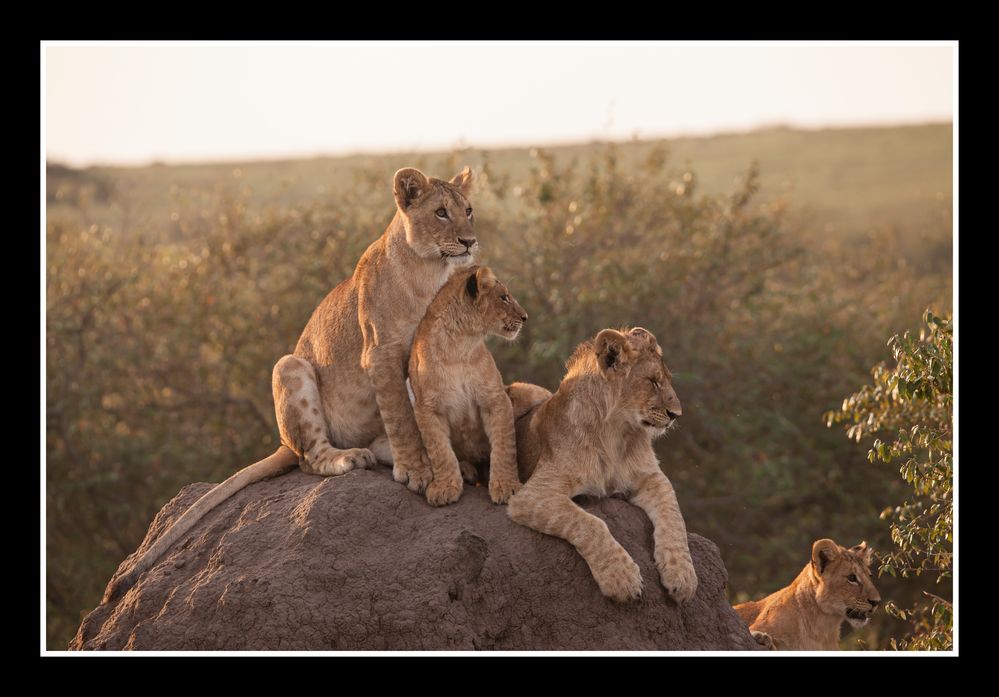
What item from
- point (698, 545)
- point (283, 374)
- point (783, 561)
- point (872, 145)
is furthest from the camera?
point (872, 145)

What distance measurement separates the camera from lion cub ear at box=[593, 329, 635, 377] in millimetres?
7504

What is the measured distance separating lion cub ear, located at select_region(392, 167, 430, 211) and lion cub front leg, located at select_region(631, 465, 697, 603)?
223 centimetres

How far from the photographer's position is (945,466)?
375 inches

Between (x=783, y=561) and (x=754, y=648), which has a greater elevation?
(x=754, y=648)

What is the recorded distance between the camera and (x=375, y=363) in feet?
26.2

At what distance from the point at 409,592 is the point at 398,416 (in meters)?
1.16

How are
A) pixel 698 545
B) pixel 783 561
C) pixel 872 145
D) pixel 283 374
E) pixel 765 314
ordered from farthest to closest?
pixel 872 145
pixel 765 314
pixel 783 561
pixel 283 374
pixel 698 545

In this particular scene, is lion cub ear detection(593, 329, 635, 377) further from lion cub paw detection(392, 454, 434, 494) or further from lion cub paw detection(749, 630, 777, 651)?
lion cub paw detection(749, 630, 777, 651)

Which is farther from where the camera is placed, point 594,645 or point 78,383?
point 78,383

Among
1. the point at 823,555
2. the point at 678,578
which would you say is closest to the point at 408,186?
the point at 678,578

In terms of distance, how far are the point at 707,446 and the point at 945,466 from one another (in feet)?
25.2

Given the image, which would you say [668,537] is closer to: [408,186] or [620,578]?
[620,578]

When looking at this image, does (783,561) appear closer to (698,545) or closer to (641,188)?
(641,188)

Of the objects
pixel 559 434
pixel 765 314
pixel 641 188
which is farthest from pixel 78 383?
pixel 559 434
